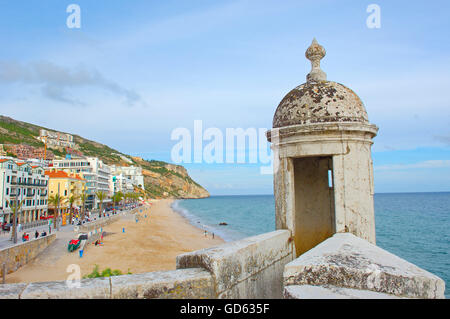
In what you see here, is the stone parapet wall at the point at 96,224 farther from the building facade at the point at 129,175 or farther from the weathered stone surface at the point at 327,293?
the building facade at the point at 129,175

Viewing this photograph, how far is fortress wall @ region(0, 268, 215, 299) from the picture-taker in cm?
216

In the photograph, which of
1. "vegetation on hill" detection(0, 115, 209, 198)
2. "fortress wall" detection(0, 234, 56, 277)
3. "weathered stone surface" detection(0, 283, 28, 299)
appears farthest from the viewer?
"vegetation on hill" detection(0, 115, 209, 198)

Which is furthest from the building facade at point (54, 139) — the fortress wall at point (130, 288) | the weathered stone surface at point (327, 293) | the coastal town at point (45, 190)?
the weathered stone surface at point (327, 293)

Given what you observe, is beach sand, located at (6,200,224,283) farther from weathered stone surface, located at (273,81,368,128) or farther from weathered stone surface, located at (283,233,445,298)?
weathered stone surface, located at (283,233,445,298)

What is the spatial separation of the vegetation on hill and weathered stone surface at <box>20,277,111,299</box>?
410ft

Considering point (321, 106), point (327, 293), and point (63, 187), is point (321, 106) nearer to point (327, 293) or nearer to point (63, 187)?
point (327, 293)

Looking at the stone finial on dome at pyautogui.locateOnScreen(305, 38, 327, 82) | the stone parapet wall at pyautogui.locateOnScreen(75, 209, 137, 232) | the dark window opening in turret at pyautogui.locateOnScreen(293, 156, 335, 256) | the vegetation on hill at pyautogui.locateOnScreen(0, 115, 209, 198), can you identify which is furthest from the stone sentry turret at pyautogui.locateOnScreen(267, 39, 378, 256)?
the vegetation on hill at pyautogui.locateOnScreen(0, 115, 209, 198)

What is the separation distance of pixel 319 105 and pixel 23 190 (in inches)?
1644

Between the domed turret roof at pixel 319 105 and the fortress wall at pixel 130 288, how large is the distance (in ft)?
12.0

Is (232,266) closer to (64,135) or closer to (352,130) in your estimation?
(352,130)

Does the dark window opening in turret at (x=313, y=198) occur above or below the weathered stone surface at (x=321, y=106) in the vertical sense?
below

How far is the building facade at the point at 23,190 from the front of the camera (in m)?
34.9

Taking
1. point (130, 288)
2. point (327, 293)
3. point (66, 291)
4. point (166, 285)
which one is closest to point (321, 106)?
point (327, 293)
